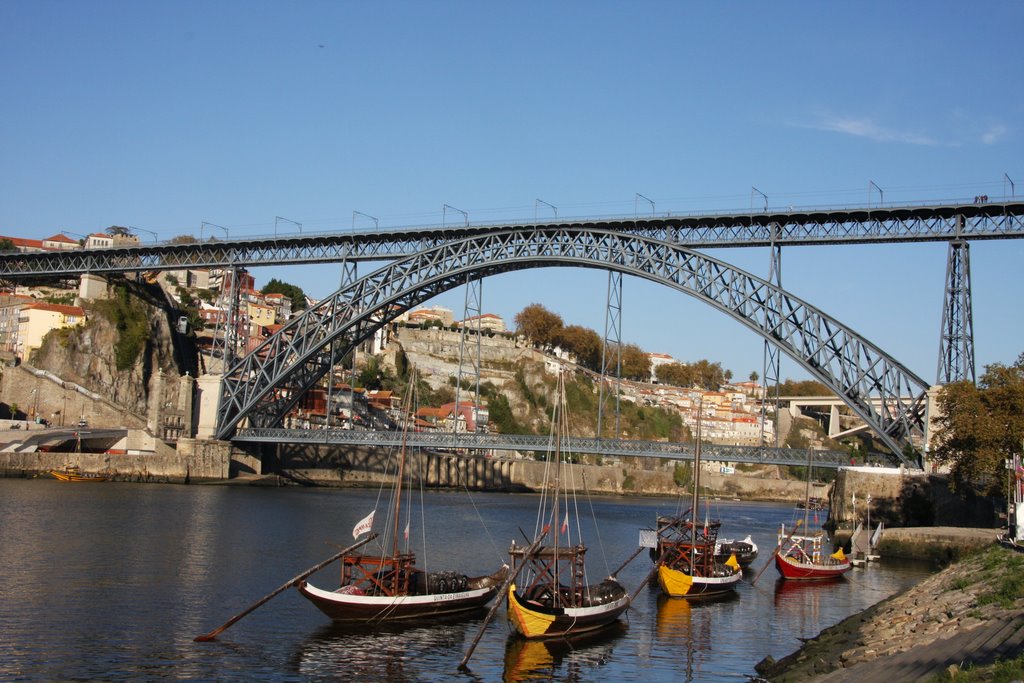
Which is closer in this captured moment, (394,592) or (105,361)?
(394,592)

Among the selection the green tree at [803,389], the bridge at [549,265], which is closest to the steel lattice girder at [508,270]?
the bridge at [549,265]

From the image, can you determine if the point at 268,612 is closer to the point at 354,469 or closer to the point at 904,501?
the point at 904,501

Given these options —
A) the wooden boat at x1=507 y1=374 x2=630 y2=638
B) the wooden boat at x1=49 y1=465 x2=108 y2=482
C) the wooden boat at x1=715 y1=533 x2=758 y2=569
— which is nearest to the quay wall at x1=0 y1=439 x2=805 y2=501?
the wooden boat at x1=49 y1=465 x2=108 y2=482

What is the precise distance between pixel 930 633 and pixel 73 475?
180ft

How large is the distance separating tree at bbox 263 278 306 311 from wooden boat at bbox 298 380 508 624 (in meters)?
114

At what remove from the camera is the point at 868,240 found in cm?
5025

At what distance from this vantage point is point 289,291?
139000 mm

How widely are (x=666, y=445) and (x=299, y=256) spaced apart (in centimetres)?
2720

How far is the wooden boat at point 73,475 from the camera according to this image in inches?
2436

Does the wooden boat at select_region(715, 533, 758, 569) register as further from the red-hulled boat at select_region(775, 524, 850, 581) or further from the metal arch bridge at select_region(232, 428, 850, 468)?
the metal arch bridge at select_region(232, 428, 850, 468)

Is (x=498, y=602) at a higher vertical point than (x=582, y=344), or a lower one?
lower

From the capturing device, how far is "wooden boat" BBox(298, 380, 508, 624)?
81.5ft

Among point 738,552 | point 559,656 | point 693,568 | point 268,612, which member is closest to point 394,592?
point 268,612

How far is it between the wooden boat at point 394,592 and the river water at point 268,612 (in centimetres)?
58
